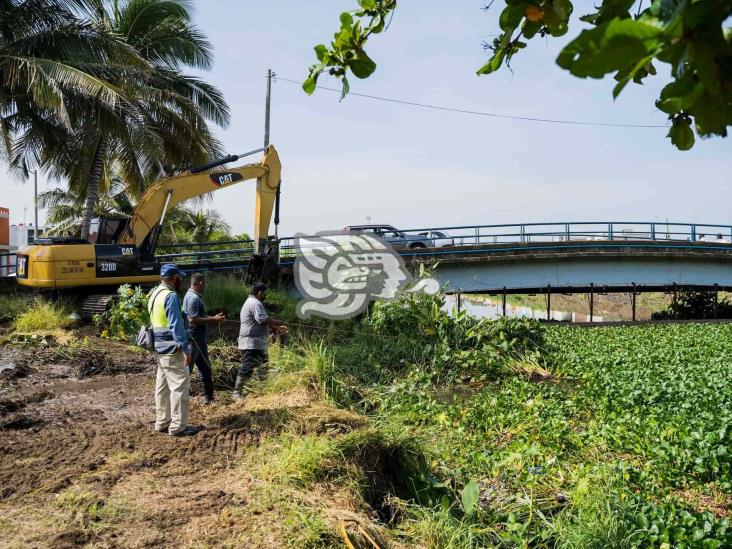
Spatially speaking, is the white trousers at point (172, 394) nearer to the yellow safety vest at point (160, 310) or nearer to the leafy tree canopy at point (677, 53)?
the yellow safety vest at point (160, 310)

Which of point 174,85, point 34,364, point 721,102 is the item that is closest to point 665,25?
point 721,102

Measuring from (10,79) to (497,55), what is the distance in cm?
1552

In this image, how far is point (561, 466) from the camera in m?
7.53

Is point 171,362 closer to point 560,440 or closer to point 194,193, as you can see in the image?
point 560,440

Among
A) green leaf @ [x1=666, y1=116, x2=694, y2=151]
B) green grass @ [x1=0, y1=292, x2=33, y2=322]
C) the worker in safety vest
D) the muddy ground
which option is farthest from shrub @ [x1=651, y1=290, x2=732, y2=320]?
green leaf @ [x1=666, y1=116, x2=694, y2=151]

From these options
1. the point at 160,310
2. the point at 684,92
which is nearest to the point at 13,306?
the point at 160,310

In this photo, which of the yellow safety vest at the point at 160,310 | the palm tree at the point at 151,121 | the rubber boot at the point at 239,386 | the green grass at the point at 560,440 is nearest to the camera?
the green grass at the point at 560,440

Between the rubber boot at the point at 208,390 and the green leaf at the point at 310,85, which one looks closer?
the green leaf at the point at 310,85

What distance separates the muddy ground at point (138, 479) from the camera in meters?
5.01

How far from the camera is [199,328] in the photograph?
953cm

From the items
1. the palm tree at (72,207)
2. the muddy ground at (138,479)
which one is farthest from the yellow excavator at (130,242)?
the palm tree at (72,207)

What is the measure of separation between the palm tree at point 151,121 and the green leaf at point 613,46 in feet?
58.3

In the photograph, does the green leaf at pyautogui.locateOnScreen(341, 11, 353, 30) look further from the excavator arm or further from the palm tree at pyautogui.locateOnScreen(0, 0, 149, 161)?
the excavator arm

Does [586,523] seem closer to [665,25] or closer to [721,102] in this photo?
[721,102]
